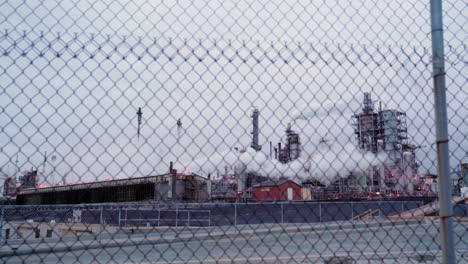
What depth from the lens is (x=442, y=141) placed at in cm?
234

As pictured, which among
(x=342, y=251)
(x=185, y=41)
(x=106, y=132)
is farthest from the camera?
(x=342, y=251)

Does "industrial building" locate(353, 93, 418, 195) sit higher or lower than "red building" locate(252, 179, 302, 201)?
higher

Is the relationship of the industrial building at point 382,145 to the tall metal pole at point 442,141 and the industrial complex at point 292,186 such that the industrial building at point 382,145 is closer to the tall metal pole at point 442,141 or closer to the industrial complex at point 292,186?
the industrial complex at point 292,186

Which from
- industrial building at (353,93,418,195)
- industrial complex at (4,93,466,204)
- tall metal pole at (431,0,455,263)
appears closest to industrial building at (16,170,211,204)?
industrial complex at (4,93,466,204)

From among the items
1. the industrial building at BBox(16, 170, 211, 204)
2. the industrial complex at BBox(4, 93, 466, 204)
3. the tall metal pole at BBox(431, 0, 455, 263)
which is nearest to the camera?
the tall metal pole at BBox(431, 0, 455, 263)

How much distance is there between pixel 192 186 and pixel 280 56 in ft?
90.4

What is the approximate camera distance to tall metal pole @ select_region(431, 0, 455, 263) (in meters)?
2.31

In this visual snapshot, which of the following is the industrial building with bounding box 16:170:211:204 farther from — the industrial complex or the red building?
the red building

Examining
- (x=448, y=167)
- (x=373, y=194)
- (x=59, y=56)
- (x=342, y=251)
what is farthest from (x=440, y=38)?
(x=373, y=194)

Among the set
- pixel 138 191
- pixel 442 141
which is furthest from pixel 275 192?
pixel 442 141

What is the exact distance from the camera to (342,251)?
7637 millimetres

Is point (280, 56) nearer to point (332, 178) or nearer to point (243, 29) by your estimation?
point (243, 29)

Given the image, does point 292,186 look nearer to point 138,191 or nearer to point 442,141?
point 138,191

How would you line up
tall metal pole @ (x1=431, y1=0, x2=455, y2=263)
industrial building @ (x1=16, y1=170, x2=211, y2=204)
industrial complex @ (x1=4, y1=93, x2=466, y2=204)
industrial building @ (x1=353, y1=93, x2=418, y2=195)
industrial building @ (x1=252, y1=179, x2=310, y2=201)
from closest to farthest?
tall metal pole @ (x1=431, y1=0, x2=455, y2=263) → industrial building @ (x1=16, y1=170, x2=211, y2=204) → industrial complex @ (x1=4, y1=93, x2=466, y2=204) → industrial building @ (x1=252, y1=179, x2=310, y2=201) → industrial building @ (x1=353, y1=93, x2=418, y2=195)
